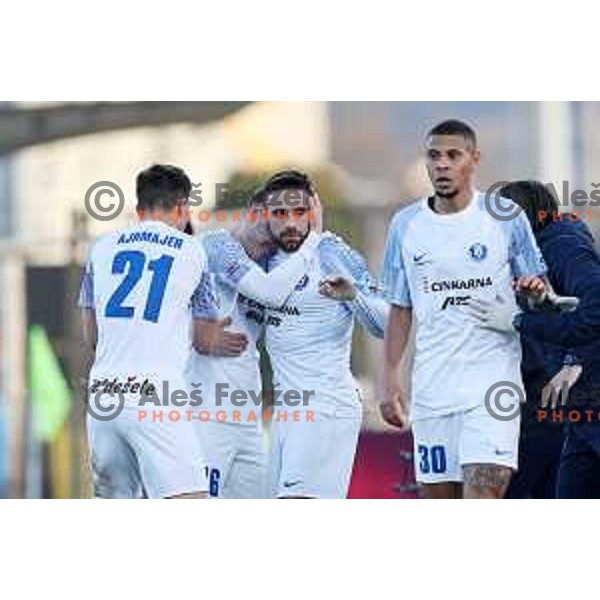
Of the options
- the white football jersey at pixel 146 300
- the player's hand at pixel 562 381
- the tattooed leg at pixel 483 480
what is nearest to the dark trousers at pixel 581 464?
the player's hand at pixel 562 381

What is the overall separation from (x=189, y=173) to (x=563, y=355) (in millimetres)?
1604

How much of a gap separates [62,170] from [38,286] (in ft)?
1.52

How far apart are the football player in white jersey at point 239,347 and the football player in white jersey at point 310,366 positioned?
40mm

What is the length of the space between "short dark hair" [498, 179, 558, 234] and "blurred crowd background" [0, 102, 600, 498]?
0.14 ft

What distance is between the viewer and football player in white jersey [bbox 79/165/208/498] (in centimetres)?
812

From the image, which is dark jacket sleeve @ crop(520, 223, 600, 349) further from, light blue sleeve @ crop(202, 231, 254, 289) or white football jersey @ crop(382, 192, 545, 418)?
→ light blue sleeve @ crop(202, 231, 254, 289)

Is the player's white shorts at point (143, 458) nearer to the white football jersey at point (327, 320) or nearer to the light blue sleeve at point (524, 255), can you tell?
the white football jersey at point (327, 320)

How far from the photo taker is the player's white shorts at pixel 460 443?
8.08m

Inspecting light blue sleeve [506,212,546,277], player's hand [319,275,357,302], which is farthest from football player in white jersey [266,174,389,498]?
light blue sleeve [506,212,546,277]

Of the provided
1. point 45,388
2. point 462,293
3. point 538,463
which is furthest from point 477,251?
point 45,388
